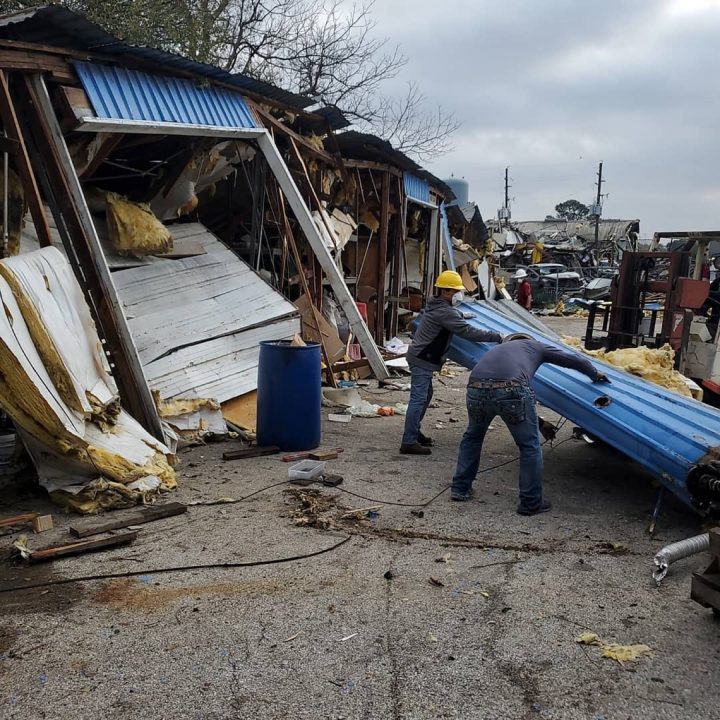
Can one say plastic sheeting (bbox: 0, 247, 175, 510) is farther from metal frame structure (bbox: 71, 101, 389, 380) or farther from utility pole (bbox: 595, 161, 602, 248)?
utility pole (bbox: 595, 161, 602, 248)

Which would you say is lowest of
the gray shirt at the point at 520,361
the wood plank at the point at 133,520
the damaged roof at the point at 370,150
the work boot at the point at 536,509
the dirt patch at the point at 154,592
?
the wood plank at the point at 133,520

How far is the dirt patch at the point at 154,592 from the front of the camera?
145 inches

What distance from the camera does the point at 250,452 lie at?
668 centimetres

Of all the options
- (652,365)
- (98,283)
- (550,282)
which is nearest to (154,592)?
(98,283)

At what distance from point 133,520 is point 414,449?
2.88 m

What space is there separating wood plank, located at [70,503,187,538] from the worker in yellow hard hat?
99.1 inches

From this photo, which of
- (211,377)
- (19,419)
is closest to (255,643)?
(19,419)

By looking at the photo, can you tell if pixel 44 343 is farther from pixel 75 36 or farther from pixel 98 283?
pixel 75 36

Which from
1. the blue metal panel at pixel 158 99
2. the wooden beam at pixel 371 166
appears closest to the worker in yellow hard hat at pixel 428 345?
the blue metal panel at pixel 158 99

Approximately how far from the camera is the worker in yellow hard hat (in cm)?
668

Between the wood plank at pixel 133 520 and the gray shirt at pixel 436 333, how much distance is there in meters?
2.75

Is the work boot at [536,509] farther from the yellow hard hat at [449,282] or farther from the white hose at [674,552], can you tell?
the yellow hard hat at [449,282]

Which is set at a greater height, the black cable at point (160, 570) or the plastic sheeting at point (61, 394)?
the plastic sheeting at point (61, 394)

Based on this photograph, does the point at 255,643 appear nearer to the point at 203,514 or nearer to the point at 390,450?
the point at 203,514
